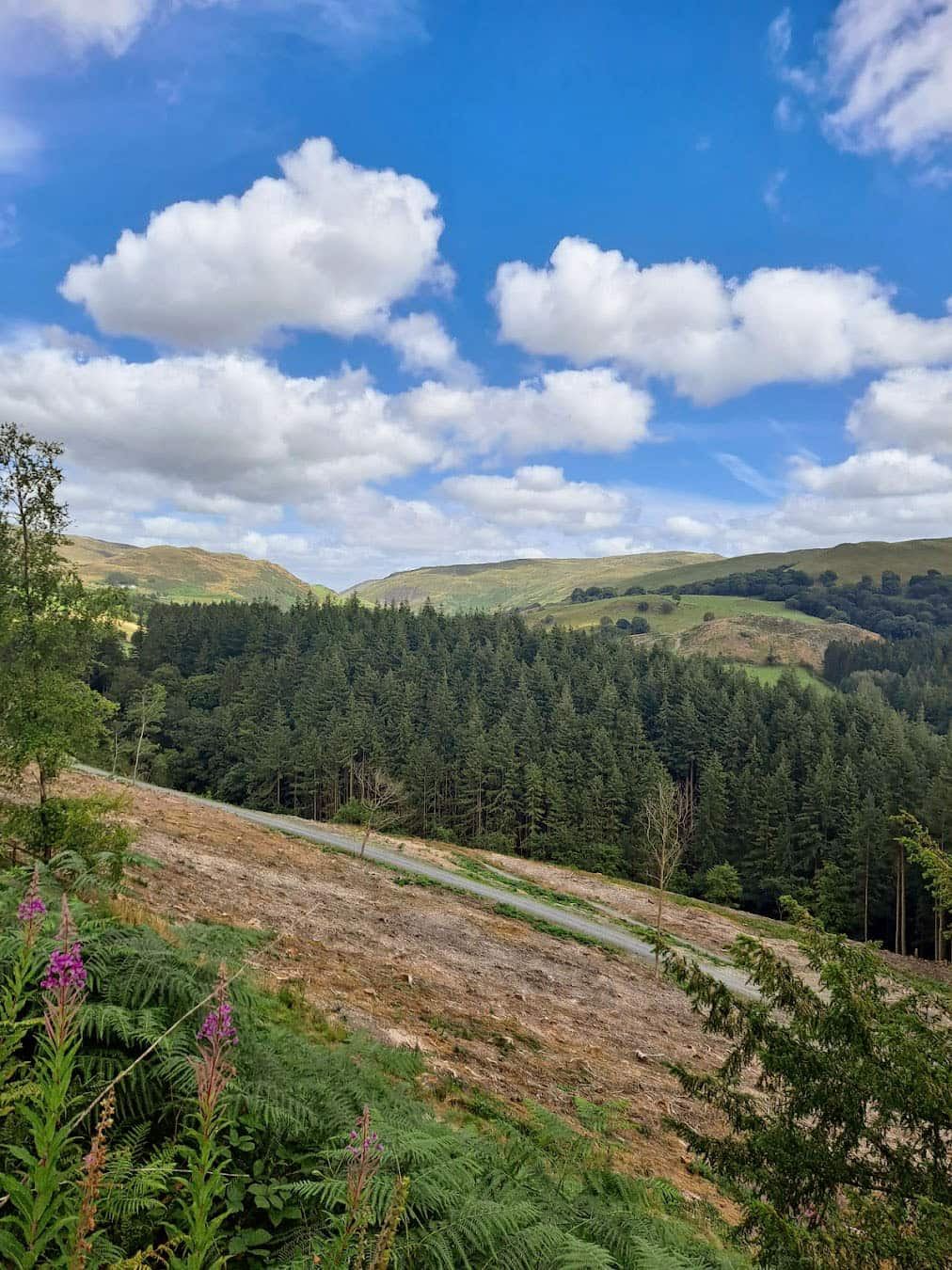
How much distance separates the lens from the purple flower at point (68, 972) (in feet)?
6.72

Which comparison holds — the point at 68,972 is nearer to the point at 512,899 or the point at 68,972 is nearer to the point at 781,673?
the point at 512,899

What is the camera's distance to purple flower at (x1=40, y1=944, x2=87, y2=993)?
6.72 feet

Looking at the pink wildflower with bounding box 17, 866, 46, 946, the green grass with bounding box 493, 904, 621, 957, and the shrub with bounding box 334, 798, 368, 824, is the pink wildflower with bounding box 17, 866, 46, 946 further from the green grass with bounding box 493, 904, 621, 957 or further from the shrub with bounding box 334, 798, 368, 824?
the shrub with bounding box 334, 798, 368, 824

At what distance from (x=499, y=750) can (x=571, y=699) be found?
19832 mm

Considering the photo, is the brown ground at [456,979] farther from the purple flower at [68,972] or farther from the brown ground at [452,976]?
the purple flower at [68,972]

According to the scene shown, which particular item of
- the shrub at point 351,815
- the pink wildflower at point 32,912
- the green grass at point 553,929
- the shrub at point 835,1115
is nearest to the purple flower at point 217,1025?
the pink wildflower at point 32,912

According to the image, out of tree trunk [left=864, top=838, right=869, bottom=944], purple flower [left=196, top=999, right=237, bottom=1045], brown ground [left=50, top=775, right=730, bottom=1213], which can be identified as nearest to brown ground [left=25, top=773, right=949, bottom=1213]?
brown ground [left=50, top=775, right=730, bottom=1213]

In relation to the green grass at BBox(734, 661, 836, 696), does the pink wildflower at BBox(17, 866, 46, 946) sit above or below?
above

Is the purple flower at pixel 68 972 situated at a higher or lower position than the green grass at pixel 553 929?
higher

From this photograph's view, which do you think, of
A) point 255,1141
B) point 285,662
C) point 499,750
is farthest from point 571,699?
point 255,1141

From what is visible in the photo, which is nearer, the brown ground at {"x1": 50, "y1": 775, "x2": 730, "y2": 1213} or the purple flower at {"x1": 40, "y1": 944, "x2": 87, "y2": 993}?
the purple flower at {"x1": 40, "y1": 944, "x2": 87, "y2": 993}

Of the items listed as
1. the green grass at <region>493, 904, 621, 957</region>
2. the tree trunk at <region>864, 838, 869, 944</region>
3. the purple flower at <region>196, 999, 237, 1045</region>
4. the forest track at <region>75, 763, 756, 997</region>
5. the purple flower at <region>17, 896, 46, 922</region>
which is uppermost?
the purple flower at <region>17, 896, 46, 922</region>

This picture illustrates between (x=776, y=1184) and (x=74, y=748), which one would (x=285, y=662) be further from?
(x=776, y=1184)

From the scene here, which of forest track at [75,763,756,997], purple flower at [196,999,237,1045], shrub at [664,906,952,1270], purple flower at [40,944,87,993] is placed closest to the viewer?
purple flower at [40,944,87,993]
